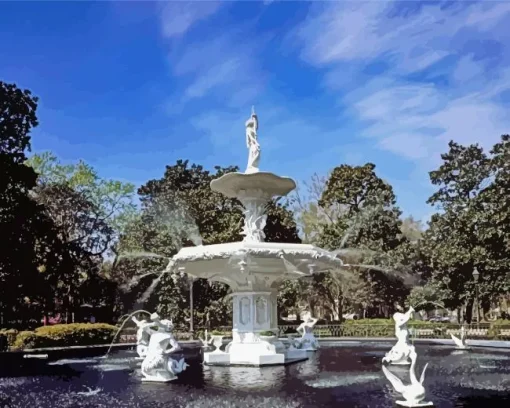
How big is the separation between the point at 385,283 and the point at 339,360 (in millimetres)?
27352

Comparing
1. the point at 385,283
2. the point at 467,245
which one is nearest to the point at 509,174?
the point at 467,245

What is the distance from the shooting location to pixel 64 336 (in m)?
30.8

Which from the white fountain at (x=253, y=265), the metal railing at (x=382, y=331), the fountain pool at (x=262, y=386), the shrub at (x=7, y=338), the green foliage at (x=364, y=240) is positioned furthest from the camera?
the green foliage at (x=364, y=240)

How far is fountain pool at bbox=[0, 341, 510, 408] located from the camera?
38.5 ft

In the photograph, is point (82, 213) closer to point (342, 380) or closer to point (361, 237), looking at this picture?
point (361, 237)

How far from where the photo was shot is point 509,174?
39031mm

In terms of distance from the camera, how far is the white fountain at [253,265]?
704 inches

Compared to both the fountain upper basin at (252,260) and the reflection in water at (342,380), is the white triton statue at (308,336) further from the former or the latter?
the reflection in water at (342,380)

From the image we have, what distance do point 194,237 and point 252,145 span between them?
20.3 meters

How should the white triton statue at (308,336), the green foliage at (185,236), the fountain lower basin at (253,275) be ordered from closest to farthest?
the fountain lower basin at (253,275)
the white triton statue at (308,336)
the green foliage at (185,236)

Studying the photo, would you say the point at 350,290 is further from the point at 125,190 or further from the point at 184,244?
the point at 125,190

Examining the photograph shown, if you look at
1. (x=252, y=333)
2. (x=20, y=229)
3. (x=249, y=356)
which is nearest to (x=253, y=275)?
(x=252, y=333)

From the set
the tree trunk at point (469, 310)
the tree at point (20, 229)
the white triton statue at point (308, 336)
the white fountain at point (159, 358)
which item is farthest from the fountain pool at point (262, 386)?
the tree trunk at point (469, 310)

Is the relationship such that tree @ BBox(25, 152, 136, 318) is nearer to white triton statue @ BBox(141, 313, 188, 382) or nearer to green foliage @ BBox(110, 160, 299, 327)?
green foliage @ BBox(110, 160, 299, 327)
